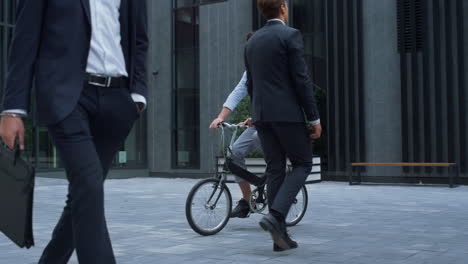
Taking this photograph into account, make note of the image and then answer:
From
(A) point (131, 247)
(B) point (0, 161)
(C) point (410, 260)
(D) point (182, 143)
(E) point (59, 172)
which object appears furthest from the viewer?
(D) point (182, 143)

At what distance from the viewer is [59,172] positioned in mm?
17844

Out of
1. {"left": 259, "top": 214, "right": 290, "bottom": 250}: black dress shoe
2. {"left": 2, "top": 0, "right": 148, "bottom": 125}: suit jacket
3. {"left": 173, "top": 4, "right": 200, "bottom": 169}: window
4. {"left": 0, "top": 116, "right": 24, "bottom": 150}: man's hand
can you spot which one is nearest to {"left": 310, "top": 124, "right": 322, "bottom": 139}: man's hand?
{"left": 259, "top": 214, "right": 290, "bottom": 250}: black dress shoe

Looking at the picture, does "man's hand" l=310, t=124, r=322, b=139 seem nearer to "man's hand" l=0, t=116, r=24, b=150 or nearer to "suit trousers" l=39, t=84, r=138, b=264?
"suit trousers" l=39, t=84, r=138, b=264

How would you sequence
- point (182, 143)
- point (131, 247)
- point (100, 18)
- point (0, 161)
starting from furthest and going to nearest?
point (182, 143) < point (131, 247) < point (100, 18) < point (0, 161)

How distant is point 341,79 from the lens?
1599 cm

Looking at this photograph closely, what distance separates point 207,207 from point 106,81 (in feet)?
11.2

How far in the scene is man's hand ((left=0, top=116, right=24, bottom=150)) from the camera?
258 centimetres

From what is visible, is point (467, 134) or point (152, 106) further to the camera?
point (152, 106)

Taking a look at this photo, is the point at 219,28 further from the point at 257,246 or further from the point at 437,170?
the point at 257,246

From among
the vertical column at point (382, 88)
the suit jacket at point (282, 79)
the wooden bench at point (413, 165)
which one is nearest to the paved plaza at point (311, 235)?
the suit jacket at point (282, 79)

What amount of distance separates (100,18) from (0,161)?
78 centimetres

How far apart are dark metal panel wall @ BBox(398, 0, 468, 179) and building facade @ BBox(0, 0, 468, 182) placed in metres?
0.02

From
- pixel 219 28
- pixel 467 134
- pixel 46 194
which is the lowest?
pixel 46 194

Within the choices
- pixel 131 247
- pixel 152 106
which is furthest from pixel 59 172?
pixel 131 247
